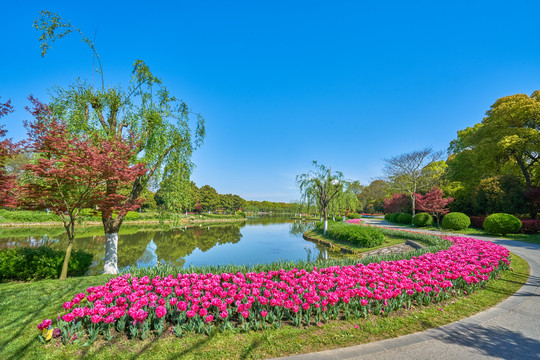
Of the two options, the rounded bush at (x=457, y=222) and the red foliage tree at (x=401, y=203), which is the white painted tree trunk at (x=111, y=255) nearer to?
the rounded bush at (x=457, y=222)

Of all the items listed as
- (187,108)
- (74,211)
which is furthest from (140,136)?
(74,211)

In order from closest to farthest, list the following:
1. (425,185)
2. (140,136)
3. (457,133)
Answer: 1. (140,136)
2. (425,185)
3. (457,133)

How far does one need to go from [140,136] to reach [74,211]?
2.91m

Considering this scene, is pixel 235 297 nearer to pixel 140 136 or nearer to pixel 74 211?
pixel 74 211

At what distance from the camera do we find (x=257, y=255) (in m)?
11.2

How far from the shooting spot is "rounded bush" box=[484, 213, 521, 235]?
532 inches

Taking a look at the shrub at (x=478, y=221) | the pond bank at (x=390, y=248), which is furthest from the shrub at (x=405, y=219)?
the pond bank at (x=390, y=248)

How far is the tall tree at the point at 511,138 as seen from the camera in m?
16.2

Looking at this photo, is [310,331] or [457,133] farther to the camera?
[457,133]

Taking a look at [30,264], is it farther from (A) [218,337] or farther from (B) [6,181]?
(A) [218,337]

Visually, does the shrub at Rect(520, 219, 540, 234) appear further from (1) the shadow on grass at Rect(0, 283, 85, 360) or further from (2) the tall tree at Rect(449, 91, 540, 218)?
(1) the shadow on grass at Rect(0, 283, 85, 360)

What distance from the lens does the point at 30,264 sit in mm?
5945

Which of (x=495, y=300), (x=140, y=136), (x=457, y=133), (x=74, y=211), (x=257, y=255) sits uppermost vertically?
(x=457, y=133)

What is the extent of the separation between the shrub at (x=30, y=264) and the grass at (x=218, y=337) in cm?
Answer: 218
